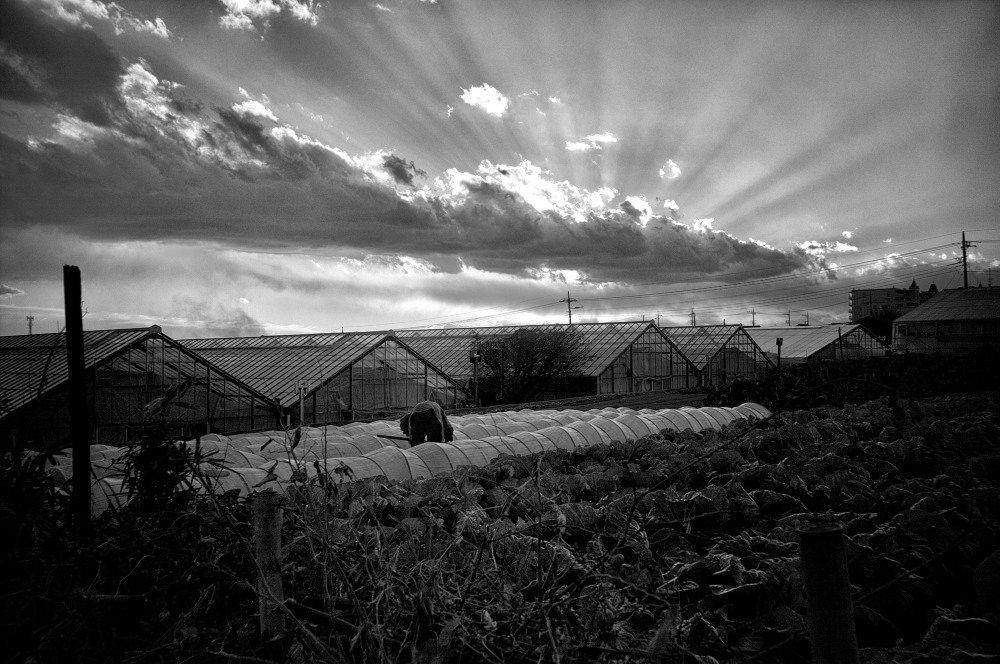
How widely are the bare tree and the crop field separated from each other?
99.6ft

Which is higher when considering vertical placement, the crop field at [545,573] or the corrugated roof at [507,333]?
the corrugated roof at [507,333]

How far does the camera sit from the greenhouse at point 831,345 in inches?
1973

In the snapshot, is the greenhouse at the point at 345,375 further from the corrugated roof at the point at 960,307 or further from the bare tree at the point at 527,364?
the corrugated roof at the point at 960,307

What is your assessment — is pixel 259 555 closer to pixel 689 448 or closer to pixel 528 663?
pixel 528 663

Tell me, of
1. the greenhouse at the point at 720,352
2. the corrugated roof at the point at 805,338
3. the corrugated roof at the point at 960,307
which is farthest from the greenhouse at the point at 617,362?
the corrugated roof at the point at 960,307

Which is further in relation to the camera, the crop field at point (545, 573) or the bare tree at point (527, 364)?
the bare tree at point (527, 364)

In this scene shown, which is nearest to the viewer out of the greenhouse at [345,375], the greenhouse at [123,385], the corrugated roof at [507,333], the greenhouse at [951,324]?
the greenhouse at [123,385]

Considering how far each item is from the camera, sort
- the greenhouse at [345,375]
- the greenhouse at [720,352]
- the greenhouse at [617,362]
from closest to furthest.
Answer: the greenhouse at [345,375]
the greenhouse at [617,362]
the greenhouse at [720,352]

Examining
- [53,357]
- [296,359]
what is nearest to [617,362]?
[296,359]

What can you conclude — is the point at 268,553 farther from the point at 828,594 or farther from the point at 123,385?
the point at 123,385

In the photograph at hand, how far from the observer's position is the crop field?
2.27 meters

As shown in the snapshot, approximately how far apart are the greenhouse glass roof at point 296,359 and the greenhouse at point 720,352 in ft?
60.5

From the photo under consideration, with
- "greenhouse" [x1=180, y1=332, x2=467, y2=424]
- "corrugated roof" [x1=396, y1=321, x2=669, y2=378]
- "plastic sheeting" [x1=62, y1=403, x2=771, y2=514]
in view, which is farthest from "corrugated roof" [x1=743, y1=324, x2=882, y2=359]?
"plastic sheeting" [x1=62, y1=403, x2=771, y2=514]

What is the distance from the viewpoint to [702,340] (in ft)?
137
